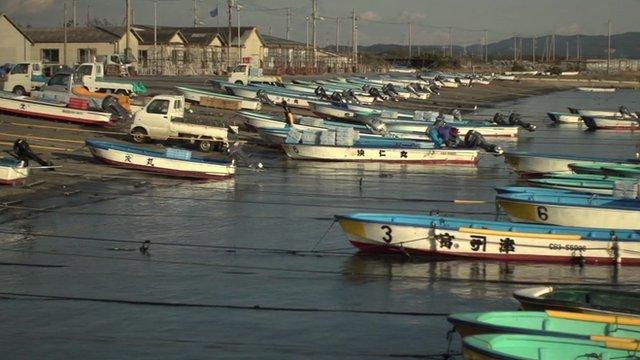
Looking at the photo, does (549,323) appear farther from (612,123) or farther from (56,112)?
(612,123)

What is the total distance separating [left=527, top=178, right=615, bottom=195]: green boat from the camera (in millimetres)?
26656

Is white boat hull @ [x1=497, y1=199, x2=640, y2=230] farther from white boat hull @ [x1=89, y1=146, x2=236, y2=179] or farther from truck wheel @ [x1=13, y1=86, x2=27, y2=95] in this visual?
truck wheel @ [x1=13, y1=86, x2=27, y2=95]

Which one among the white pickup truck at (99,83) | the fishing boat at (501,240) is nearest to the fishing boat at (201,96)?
the white pickup truck at (99,83)

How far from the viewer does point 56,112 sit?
127ft

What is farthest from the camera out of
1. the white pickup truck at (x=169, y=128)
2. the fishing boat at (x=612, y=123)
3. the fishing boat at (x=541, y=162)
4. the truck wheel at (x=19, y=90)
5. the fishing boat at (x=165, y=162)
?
the fishing boat at (x=612, y=123)

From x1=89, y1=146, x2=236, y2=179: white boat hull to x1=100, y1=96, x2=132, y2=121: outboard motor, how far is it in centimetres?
826

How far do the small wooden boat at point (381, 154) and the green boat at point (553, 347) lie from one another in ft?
83.8

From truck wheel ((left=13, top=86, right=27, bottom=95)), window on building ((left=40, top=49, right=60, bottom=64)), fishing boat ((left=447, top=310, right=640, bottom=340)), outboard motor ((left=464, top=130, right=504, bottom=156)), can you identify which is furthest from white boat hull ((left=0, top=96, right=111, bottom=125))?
window on building ((left=40, top=49, right=60, bottom=64))

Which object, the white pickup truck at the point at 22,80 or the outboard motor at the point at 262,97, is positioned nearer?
the white pickup truck at the point at 22,80

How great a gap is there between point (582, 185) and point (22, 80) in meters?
30.0

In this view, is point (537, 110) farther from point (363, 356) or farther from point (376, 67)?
point (363, 356)

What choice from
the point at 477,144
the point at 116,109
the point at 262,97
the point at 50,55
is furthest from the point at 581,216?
the point at 50,55

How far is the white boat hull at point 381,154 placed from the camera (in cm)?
3744

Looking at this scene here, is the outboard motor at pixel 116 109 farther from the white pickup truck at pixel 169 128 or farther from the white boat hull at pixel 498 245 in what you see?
the white boat hull at pixel 498 245
